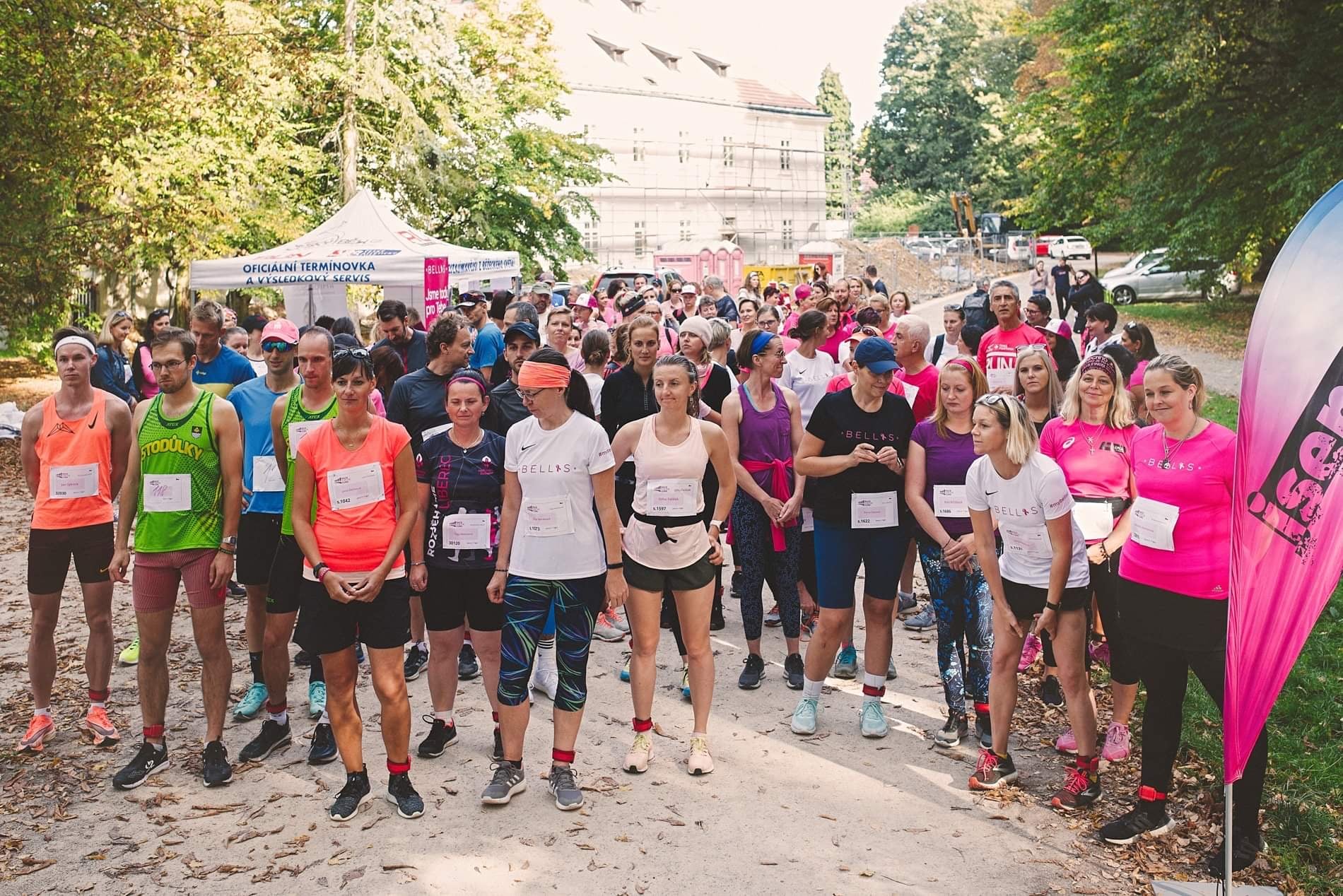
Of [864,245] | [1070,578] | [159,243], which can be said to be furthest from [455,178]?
[864,245]

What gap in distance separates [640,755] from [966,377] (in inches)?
98.8

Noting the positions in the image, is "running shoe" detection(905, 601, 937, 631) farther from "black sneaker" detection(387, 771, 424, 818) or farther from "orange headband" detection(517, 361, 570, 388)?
"black sneaker" detection(387, 771, 424, 818)

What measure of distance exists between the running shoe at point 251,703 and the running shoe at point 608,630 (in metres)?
2.19

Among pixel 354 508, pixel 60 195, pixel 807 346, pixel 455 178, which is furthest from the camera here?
pixel 455 178

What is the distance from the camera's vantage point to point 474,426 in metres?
5.41

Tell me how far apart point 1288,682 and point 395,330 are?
6.25 meters

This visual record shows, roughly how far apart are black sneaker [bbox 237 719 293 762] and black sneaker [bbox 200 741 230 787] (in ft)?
0.48

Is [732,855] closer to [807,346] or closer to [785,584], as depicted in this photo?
[785,584]

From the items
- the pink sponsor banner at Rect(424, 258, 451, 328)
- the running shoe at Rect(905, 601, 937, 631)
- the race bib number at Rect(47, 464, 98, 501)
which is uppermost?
the pink sponsor banner at Rect(424, 258, 451, 328)

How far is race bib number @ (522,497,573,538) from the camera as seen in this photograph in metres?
4.98

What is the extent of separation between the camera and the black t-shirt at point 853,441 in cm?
580

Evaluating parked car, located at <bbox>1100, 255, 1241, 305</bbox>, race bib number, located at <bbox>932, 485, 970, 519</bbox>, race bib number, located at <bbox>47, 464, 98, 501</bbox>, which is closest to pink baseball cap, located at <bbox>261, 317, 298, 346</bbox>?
race bib number, located at <bbox>47, 464, 98, 501</bbox>

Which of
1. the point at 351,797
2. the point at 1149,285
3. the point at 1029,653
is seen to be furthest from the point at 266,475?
the point at 1149,285

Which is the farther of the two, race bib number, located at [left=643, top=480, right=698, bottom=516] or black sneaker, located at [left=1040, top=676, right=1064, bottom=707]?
Answer: black sneaker, located at [left=1040, top=676, right=1064, bottom=707]
